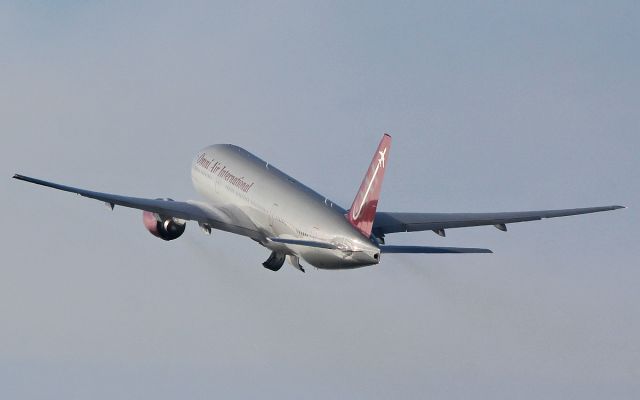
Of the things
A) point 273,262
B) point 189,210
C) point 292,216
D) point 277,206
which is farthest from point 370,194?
point 189,210

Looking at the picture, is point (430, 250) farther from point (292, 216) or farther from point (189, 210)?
point (189, 210)

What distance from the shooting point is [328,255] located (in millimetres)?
87812

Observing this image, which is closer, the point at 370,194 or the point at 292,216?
the point at 370,194

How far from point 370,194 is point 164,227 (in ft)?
57.9

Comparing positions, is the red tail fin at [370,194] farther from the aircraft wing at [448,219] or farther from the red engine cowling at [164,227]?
the red engine cowling at [164,227]

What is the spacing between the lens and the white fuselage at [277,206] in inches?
3430

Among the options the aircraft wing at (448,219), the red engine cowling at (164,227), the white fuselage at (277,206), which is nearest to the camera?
the white fuselage at (277,206)

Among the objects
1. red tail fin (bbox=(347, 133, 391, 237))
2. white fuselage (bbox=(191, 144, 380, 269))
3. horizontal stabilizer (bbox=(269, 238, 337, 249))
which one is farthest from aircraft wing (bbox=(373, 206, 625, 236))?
horizontal stabilizer (bbox=(269, 238, 337, 249))

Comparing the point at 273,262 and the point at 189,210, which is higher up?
the point at 189,210

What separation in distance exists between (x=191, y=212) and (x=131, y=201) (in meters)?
4.12

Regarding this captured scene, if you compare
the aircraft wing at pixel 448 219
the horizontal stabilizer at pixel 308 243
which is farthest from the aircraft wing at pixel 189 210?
the horizontal stabilizer at pixel 308 243

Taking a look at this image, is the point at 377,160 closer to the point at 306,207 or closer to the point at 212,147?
the point at 306,207

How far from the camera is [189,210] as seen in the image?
97.4 metres

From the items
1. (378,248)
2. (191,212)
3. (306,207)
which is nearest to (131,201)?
(191,212)
